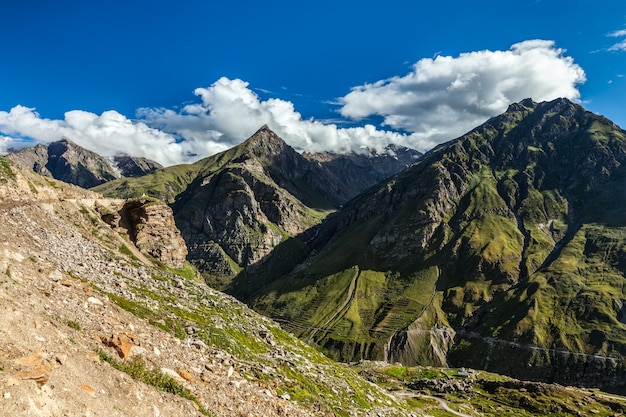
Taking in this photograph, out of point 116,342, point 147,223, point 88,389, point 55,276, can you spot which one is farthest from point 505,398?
point 88,389

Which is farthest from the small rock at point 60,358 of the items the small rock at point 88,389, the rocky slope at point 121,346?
the small rock at point 88,389

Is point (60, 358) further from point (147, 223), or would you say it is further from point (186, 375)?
point (147, 223)

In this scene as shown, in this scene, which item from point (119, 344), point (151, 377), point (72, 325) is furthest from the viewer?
point (119, 344)

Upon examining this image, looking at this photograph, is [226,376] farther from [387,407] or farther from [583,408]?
[583,408]

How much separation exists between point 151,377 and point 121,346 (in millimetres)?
2774

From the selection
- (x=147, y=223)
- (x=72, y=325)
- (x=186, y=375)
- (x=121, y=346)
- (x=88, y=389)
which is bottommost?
(x=186, y=375)

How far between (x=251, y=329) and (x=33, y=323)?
1155 inches

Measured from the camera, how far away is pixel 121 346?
23344 mm

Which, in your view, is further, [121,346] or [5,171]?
[5,171]

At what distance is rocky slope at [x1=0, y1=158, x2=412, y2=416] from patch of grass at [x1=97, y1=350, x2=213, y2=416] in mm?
65

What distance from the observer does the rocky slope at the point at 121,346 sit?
18109 mm

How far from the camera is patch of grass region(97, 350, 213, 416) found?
21719mm

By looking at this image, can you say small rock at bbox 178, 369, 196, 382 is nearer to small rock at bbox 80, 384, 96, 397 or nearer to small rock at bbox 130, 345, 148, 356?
small rock at bbox 130, 345, 148, 356

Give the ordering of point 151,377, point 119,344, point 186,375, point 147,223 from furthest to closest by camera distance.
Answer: point 147,223, point 186,375, point 119,344, point 151,377
